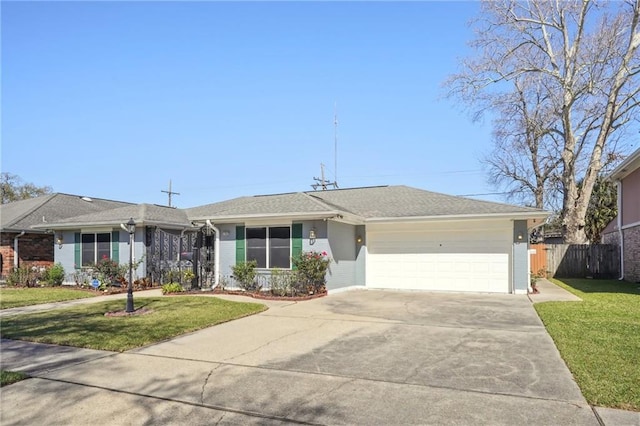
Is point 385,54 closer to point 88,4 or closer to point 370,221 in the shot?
point 370,221

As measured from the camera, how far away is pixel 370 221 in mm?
15172

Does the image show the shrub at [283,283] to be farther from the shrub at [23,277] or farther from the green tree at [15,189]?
the green tree at [15,189]

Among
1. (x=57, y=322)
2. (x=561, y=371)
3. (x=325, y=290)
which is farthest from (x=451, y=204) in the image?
(x=57, y=322)

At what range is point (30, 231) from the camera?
747 inches

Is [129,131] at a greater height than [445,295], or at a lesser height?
greater

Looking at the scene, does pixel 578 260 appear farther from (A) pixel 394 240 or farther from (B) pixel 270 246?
(B) pixel 270 246

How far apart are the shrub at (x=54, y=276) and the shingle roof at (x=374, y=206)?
19.2 ft

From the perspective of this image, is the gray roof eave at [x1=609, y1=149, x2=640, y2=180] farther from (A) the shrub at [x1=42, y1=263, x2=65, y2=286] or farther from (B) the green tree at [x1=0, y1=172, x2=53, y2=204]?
(B) the green tree at [x1=0, y1=172, x2=53, y2=204]

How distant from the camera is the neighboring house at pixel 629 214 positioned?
55.9 ft

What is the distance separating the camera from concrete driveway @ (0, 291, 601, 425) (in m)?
4.06

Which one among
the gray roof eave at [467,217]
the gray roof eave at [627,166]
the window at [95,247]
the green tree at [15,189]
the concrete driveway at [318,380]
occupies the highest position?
the green tree at [15,189]

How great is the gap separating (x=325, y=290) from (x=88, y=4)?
9.95 m

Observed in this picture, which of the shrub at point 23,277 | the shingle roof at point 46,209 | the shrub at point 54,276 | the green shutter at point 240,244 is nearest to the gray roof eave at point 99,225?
the shingle roof at point 46,209

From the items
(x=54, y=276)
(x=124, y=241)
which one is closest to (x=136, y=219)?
(x=124, y=241)
